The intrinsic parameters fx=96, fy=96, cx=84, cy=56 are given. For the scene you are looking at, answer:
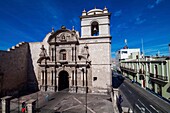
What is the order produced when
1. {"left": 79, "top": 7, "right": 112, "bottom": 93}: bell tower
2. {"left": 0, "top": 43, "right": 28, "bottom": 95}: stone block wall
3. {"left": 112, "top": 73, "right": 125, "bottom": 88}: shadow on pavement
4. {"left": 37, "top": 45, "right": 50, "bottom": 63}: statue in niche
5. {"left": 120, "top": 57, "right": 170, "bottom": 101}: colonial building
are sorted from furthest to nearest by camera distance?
{"left": 112, "top": 73, "right": 125, "bottom": 88}: shadow on pavement
{"left": 37, "top": 45, "right": 50, "bottom": 63}: statue in niche
{"left": 79, "top": 7, "right": 112, "bottom": 93}: bell tower
{"left": 120, "top": 57, "right": 170, "bottom": 101}: colonial building
{"left": 0, "top": 43, "right": 28, "bottom": 95}: stone block wall

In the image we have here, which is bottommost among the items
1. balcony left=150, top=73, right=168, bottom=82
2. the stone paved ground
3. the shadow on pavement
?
the shadow on pavement

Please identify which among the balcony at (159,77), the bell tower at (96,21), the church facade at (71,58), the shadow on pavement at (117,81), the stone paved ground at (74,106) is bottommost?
the shadow on pavement at (117,81)

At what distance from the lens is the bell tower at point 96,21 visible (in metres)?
16.3

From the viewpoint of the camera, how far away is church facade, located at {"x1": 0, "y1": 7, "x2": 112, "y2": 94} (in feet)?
52.5

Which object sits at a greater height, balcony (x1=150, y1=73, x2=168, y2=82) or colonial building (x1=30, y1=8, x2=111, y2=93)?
colonial building (x1=30, y1=8, x2=111, y2=93)

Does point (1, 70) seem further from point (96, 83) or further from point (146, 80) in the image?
point (146, 80)

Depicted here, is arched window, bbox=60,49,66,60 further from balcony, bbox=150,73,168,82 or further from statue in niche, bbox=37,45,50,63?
balcony, bbox=150,73,168,82

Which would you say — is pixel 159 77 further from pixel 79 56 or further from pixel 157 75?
pixel 79 56

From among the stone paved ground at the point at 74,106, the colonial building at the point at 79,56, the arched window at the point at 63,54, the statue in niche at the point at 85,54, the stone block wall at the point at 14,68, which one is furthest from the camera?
the arched window at the point at 63,54

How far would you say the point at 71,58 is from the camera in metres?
17.5

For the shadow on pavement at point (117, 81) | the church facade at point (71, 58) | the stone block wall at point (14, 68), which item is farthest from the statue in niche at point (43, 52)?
the shadow on pavement at point (117, 81)

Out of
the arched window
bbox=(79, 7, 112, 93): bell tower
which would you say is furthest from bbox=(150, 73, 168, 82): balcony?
the arched window

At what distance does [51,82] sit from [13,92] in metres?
6.09

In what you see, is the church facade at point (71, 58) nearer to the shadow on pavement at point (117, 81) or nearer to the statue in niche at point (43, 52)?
the statue in niche at point (43, 52)
